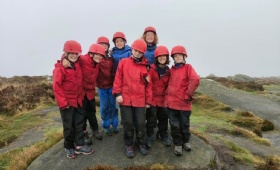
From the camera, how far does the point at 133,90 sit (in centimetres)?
847

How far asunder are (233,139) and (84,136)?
6877 mm

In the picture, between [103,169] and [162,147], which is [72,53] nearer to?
[103,169]

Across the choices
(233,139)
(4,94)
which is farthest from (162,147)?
(4,94)

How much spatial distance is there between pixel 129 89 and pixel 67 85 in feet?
5.62

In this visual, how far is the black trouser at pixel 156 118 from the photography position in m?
8.98

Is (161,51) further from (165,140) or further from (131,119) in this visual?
(165,140)

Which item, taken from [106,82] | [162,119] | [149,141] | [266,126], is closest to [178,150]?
[149,141]

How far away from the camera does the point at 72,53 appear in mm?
8328

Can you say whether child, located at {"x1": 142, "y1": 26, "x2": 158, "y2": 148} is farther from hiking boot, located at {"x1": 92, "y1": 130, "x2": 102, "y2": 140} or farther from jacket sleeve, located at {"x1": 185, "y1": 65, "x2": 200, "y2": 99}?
hiking boot, located at {"x1": 92, "y1": 130, "x2": 102, "y2": 140}

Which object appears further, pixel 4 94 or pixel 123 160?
pixel 4 94

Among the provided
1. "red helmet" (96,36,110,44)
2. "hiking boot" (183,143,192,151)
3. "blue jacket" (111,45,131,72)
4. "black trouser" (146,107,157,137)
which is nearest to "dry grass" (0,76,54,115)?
"red helmet" (96,36,110,44)

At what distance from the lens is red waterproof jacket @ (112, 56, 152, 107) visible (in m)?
8.46

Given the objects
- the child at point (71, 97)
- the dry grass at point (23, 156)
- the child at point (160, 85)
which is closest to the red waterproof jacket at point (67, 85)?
the child at point (71, 97)

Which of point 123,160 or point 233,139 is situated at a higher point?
point 123,160
